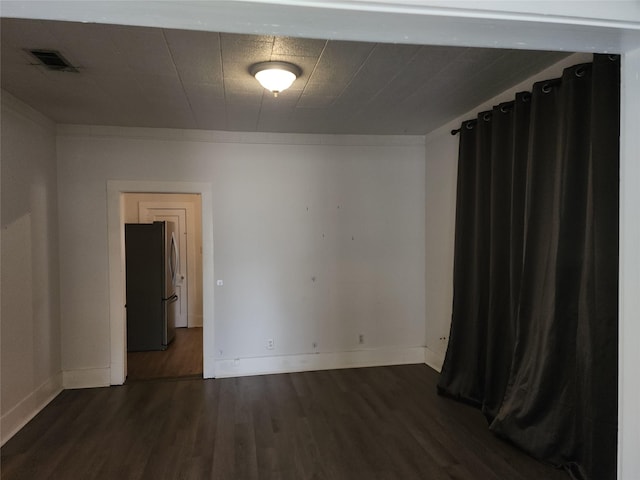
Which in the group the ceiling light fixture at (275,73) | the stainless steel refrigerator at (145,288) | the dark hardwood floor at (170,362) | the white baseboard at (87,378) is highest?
the ceiling light fixture at (275,73)

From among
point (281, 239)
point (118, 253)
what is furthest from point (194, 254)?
point (281, 239)

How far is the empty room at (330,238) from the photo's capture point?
1224 mm

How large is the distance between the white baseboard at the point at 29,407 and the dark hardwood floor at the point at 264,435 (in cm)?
7

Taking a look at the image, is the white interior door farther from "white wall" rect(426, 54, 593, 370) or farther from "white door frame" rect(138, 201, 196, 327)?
"white wall" rect(426, 54, 593, 370)

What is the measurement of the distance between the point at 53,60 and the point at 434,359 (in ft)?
14.4

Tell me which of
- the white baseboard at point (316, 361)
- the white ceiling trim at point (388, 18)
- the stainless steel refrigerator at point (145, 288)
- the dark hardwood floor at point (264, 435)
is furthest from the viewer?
the stainless steel refrigerator at point (145, 288)

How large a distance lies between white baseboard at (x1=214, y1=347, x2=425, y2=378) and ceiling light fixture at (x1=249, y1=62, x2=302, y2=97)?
2940mm

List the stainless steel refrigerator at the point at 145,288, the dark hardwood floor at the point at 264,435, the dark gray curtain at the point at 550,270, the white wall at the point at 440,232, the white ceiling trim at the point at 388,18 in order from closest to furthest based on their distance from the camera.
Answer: the white ceiling trim at the point at 388,18, the dark gray curtain at the point at 550,270, the dark hardwood floor at the point at 264,435, the white wall at the point at 440,232, the stainless steel refrigerator at the point at 145,288

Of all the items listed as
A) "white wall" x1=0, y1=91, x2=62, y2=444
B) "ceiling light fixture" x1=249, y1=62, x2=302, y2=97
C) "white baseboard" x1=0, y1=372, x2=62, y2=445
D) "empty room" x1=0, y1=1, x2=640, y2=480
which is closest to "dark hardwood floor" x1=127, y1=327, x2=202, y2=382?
"empty room" x1=0, y1=1, x2=640, y2=480

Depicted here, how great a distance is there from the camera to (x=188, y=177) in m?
4.31

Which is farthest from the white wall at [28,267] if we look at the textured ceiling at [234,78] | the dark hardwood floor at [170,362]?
the dark hardwood floor at [170,362]

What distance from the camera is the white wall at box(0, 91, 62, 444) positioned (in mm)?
3086

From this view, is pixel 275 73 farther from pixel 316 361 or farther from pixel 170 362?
pixel 170 362

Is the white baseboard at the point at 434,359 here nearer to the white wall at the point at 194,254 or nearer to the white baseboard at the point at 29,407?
the white baseboard at the point at 29,407
